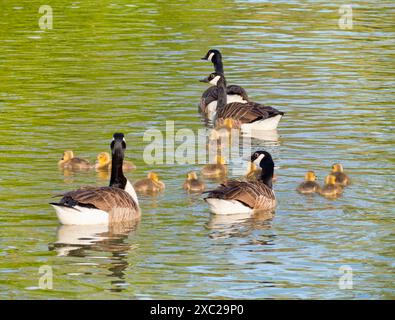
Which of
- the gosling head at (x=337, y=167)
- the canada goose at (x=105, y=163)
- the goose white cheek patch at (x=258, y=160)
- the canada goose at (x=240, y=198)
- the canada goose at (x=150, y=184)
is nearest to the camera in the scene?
the canada goose at (x=240, y=198)

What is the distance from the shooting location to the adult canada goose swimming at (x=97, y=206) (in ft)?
62.7

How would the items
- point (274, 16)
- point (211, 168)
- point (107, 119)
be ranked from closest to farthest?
point (211, 168)
point (107, 119)
point (274, 16)

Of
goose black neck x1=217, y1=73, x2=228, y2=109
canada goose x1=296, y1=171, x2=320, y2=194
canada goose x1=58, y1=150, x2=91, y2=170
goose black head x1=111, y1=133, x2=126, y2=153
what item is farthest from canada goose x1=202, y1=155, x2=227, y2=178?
goose black neck x1=217, y1=73, x2=228, y2=109

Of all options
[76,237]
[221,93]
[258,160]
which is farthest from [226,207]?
[221,93]

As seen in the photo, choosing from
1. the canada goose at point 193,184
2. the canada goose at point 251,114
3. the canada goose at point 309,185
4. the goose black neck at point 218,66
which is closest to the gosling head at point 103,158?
the canada goose at point 193,184

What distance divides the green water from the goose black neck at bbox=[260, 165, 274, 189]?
1.96 feet

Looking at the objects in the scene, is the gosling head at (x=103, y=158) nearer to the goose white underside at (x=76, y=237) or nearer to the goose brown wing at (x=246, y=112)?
the goose white underside at (x=76, y=237)

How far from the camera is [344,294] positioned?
1617 centimetres

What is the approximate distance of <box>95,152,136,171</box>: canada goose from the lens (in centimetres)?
2372

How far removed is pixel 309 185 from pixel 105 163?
4652 millimetres

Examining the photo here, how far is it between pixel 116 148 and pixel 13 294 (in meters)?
5.01

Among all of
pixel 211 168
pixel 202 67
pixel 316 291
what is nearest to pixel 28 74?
pixel 202 67

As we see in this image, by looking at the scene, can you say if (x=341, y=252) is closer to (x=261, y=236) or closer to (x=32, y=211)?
(x=261, y=236)

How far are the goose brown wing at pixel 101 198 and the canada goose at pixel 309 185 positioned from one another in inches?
137
